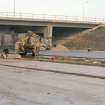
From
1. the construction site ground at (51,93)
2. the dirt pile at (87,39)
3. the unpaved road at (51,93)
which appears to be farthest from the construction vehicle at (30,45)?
the dirt pile at (87,39)

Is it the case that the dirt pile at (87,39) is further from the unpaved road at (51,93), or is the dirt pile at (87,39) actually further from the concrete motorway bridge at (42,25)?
the unpaved road at (51,93)

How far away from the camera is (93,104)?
12164mm

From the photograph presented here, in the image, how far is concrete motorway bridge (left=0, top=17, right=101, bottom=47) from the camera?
3560 inches

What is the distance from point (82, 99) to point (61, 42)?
89038mm

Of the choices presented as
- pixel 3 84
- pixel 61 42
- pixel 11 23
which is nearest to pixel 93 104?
pixel 3 84

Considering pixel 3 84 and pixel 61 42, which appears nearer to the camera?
pixel 3 84

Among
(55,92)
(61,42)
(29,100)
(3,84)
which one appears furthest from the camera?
(61,42)

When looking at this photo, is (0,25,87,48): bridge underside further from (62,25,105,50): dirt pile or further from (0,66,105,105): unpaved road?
(0,66,105,105): unpaved road

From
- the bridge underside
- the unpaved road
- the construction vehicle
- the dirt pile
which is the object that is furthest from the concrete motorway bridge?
the unpaved road

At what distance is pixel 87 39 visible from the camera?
95.8 metres

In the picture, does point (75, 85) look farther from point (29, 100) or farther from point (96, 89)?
point (29, 100)

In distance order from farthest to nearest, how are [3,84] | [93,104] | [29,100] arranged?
[3,84], [29,100], [93,104]

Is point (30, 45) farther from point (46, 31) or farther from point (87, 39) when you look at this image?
point (87, 39)

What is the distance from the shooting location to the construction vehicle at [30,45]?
5059 centimetres
